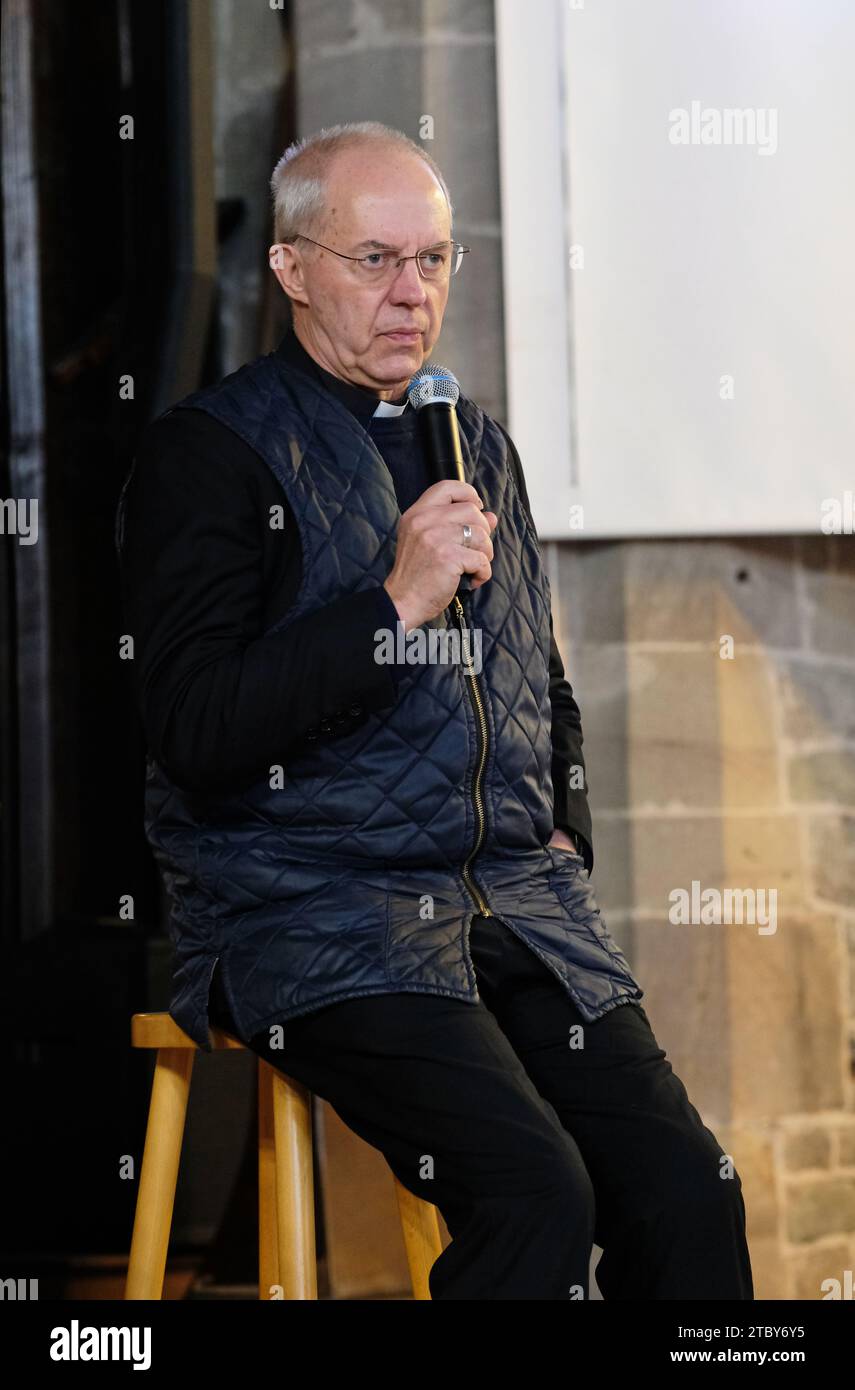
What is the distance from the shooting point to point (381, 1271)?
312cm

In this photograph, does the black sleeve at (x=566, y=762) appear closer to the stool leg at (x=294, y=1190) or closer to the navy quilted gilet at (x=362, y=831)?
the navy quilted gilet at (x=362, y=831)

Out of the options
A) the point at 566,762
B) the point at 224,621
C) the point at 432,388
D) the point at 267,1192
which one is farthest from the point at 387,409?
the point at 267,1192

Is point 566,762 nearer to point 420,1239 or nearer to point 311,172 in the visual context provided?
point 420,1239

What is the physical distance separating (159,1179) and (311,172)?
1234mm

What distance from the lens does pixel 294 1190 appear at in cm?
185

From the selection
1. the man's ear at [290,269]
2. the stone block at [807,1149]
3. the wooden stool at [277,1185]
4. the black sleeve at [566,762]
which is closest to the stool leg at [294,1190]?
the wooden stool at [277,1185]

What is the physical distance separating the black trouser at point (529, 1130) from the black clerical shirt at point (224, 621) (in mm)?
281

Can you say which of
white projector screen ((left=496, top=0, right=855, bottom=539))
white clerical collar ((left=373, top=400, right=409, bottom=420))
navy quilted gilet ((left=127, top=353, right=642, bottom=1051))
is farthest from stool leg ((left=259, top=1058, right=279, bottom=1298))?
white projector screen ((left=496, top=0, right=855, bottom=539))

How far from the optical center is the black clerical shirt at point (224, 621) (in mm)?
1747

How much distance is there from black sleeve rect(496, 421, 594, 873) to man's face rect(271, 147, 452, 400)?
0.96ft

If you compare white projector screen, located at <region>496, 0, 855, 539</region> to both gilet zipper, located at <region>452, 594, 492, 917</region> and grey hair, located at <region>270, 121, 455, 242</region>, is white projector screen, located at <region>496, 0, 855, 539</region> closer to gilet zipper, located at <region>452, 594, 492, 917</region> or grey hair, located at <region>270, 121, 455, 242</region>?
grey hair, located at <region>270, 121, 455, 242</region>

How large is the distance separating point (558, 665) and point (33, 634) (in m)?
1.98

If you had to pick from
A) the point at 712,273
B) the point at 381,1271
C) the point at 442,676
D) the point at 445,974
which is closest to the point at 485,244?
the point at 712,273
